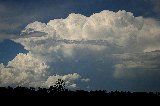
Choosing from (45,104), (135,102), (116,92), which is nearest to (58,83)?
(116,92)

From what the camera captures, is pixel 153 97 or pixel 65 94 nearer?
pixel 65 94

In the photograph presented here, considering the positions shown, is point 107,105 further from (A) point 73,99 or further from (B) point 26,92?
(B) point 26,92

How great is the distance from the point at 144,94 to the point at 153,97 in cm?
383

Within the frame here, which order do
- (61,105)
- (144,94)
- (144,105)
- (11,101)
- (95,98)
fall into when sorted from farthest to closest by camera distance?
(144,94)
(144,105)
(95,98)
(61,105)
(11,101)

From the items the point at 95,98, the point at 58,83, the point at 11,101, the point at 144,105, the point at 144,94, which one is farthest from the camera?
the point at 58,83

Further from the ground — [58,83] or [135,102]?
[58,83]

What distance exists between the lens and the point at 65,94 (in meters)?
Answer: 101

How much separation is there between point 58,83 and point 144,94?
7567cm

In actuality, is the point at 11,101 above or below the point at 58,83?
below

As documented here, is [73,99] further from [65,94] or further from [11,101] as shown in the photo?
[11,101]

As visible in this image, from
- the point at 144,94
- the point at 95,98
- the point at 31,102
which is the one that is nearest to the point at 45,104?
the point at 31,102

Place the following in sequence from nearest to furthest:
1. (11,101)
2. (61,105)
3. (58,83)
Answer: (11,101), (61,105), (58,83)

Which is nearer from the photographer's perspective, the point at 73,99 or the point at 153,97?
the point at 73,99

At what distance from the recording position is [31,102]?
9112cm
